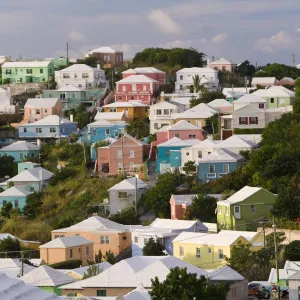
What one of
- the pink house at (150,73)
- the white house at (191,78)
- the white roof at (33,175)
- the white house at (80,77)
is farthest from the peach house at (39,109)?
the white roof at (33,175)

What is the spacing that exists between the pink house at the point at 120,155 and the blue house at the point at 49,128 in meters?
7.73

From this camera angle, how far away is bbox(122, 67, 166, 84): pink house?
74500 millimetres

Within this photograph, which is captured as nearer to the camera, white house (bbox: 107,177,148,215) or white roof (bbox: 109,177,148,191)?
white house (bbox: 107,177,148,215)

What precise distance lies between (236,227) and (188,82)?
31.6m

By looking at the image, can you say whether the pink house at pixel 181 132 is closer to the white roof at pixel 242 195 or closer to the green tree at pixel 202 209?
the green tree at pixel 202 209

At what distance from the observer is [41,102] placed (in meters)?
69.8

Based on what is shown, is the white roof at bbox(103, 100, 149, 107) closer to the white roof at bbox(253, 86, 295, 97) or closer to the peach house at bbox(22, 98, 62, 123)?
the peach house at bbox(22, 98, 62, 123)

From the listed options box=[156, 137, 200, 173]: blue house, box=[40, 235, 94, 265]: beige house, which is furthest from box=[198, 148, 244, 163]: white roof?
box=[40, 235, 94, 265]: beige house

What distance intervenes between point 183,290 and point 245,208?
20.7 meters

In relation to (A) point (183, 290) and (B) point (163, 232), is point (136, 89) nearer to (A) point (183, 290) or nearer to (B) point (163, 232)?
(B) point (163, 232)

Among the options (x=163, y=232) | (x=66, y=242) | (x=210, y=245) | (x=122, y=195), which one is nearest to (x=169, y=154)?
(x=122, y=195)

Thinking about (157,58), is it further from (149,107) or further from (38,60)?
(149,107)

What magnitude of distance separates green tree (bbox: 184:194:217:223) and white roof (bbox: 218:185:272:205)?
1.22 m

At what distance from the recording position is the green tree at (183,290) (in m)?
22.5
